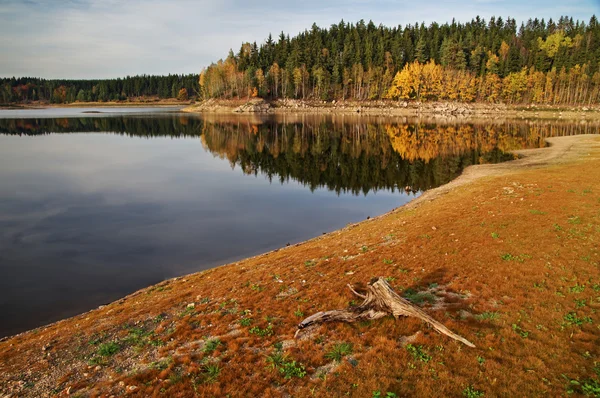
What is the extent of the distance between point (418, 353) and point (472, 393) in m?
1.62

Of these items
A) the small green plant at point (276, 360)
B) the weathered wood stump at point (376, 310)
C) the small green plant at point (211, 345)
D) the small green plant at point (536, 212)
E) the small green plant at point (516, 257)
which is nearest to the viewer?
the small green plant at point (276, 360)

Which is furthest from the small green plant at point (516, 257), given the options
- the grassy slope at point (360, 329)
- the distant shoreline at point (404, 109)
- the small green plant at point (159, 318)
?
the distant shoreline at point (404, 109)

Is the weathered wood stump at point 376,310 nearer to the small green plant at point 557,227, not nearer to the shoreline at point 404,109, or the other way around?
the small green plant at point 557,227

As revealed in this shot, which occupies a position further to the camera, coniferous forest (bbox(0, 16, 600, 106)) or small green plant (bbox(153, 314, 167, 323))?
coniferous forest (bbox(0, 16, 600, 106))

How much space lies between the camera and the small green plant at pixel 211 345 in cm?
1027

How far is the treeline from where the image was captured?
6194 inches

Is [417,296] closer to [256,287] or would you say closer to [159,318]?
[256,287]

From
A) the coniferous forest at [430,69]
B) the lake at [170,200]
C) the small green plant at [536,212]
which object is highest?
the coniferous forest at [430,69]

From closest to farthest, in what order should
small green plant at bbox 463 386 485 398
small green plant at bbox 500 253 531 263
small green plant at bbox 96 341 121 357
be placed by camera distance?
small green plant at bbox 463 386 485 398, small green plant at bbox 96 341 121 357, small green plant at bbox 500 253 531 263

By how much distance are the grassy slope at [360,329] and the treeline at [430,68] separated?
16273cm

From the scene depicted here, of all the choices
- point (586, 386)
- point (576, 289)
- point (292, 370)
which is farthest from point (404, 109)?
point (292, 370)

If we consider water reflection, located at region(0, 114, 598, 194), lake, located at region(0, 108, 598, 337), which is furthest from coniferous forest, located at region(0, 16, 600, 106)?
lake, located at region(0, 108, 598, 337)

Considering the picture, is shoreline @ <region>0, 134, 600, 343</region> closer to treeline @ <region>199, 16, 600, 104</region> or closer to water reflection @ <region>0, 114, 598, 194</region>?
water reflection @ <region>0, 114, 598, 194</region>

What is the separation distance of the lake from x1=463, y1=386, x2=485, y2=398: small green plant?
16476mm
